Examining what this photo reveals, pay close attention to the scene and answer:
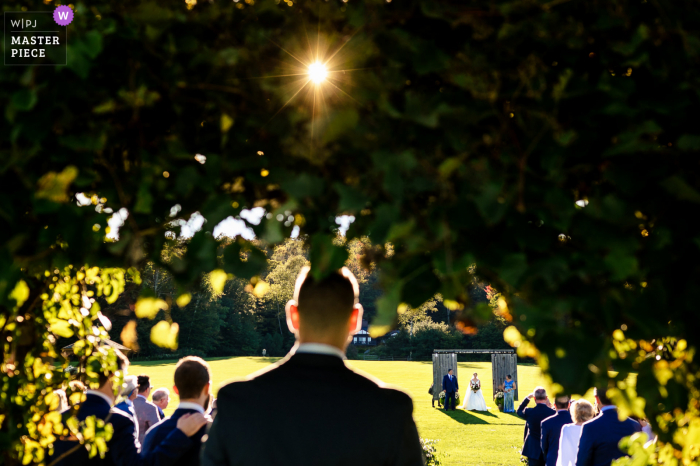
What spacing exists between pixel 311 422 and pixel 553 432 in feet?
22.3

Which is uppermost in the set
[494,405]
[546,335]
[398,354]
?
[546,335]

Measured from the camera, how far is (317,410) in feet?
6.32

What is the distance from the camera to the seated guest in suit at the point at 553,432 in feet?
24.2

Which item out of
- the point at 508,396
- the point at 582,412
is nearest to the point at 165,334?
the point at 582,412

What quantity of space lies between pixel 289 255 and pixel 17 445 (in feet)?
274

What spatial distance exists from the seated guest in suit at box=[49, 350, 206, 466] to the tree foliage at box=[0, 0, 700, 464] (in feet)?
8.16

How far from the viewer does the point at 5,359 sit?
225 cm

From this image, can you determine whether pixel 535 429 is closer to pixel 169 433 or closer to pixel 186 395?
pixel 186 395

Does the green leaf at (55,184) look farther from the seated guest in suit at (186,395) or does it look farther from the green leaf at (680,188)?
the seated guest in suit at (186,395)

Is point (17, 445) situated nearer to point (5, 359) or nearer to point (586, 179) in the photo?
point (5, 359)

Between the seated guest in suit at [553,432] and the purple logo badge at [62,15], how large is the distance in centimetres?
779

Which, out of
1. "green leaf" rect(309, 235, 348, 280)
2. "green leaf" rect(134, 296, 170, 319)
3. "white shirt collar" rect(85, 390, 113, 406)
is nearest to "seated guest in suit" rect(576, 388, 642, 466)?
"white shirt collar" rect(85, 390, 113, 406)

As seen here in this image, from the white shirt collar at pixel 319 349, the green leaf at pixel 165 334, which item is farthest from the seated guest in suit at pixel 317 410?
the green leaf at pixel 165 334

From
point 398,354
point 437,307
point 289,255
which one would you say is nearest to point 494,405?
point 398,354
